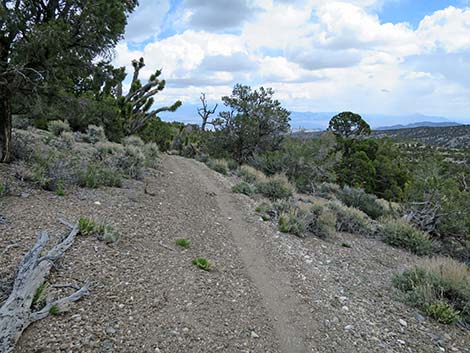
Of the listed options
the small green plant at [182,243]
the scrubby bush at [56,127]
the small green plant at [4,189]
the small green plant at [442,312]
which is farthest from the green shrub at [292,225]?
the scrubby bush at [56,127]

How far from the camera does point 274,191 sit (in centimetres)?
1271

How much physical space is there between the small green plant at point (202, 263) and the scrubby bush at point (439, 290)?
3692mm

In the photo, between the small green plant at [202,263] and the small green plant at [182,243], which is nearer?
the small green plant at [202,263]

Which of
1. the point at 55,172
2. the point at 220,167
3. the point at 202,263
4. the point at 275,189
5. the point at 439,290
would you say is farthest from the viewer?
the point at 220,167

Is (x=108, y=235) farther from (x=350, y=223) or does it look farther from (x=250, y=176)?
(x=250, y=176)

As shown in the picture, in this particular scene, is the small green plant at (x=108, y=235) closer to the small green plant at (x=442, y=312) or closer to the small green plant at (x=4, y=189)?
the small green plant at (x=4, y=189)

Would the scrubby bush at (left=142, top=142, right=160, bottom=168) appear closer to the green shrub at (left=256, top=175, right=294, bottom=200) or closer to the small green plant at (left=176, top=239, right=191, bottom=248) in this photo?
the green shrub at (left=256, top=175, right=294, bottom=200)

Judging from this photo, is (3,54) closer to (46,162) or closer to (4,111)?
(4,111)

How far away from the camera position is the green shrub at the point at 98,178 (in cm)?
826

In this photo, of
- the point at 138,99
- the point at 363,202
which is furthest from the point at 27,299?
the point at 138,99

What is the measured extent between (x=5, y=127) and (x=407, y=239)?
11.7m

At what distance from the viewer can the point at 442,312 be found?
542 centimetres

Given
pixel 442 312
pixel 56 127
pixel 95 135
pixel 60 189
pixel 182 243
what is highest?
pixel 56 127

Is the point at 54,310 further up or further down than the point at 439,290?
further up
